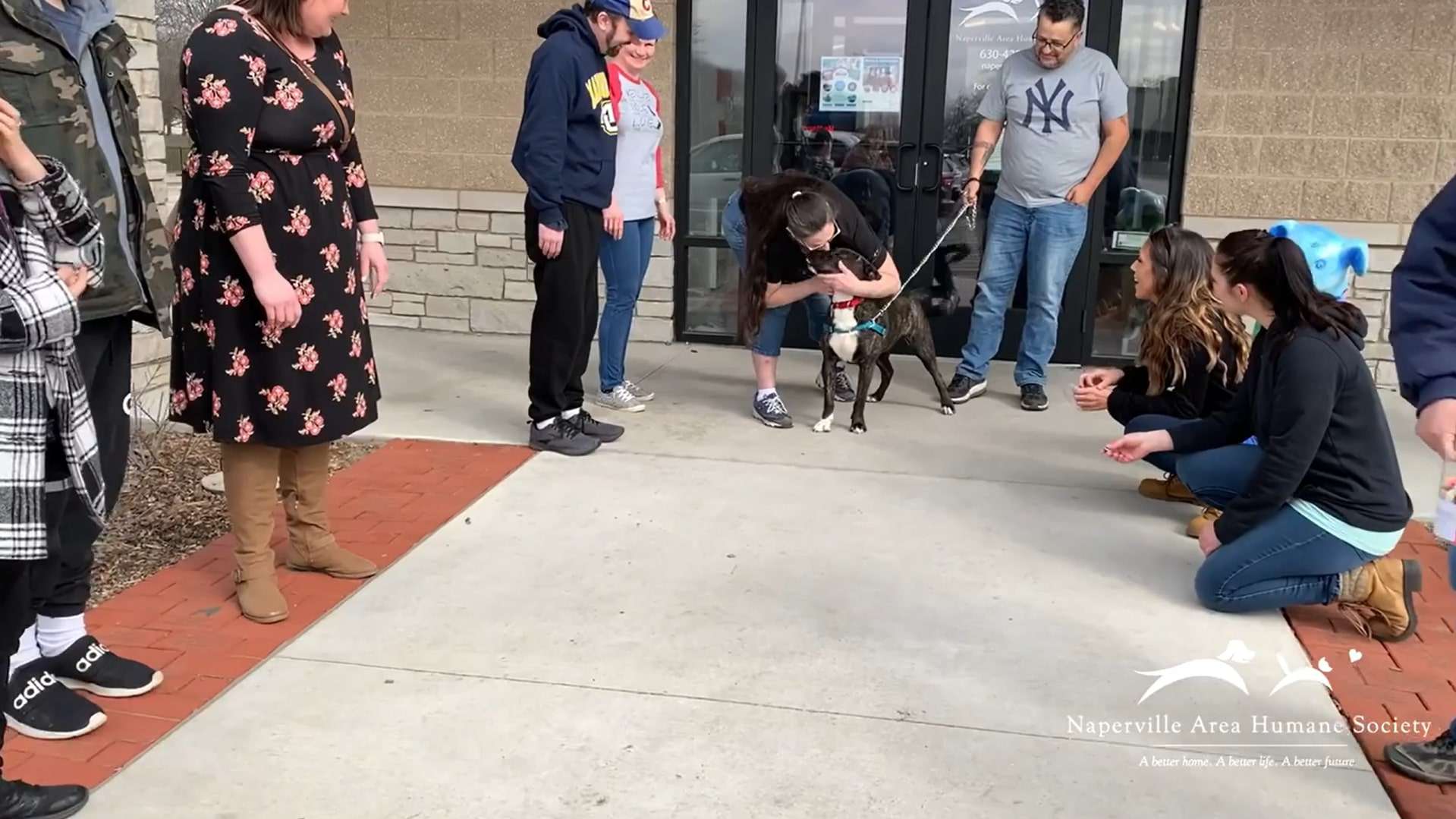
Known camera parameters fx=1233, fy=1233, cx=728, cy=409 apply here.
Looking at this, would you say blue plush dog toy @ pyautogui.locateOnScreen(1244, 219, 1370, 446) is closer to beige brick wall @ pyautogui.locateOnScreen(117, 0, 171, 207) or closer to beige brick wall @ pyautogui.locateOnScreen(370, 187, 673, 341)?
beige brick wall @ pyautogui.locateOnScreen(370, 187, 673, 341)

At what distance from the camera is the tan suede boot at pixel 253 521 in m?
3.19

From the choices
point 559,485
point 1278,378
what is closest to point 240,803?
point 559,485

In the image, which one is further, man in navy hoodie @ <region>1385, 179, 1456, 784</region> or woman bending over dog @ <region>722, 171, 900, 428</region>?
woman bending over dog @ <region>722, 171, 900, 428</region>

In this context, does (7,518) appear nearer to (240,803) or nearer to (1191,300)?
(240,803)

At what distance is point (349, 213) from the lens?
320 centimetres

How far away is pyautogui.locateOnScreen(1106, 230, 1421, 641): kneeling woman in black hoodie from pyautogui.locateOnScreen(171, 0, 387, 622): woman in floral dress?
2.38 metres

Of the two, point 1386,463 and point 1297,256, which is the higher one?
point 1297,256

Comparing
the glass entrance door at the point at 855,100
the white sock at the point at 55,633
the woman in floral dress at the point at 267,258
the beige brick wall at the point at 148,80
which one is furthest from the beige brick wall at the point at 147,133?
the glass entrance door at the point at 855,100

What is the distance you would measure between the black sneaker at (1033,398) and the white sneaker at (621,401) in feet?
5.83

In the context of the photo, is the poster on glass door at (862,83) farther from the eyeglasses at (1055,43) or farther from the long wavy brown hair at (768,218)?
the long wavy brown hair at (768,218)

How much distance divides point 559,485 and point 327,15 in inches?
76.4

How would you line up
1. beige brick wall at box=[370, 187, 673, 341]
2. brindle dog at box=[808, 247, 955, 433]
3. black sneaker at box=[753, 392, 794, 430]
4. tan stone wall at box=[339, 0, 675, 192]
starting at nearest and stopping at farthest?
brindle dog at box=[808, 247, 955, 433]
black sneaker at box=[753, 392, 794, 430]
tan stone wall at box=[339, 0, 675, 192]
beige brick wall at box=[370, 187, 673, 341]

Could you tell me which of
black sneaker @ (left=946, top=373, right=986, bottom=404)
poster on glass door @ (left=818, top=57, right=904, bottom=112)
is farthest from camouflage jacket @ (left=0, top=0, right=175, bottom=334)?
poster on glass door @ (left=818, top=57, right=904, bottom=112)

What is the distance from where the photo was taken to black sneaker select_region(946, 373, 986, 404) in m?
5.87
